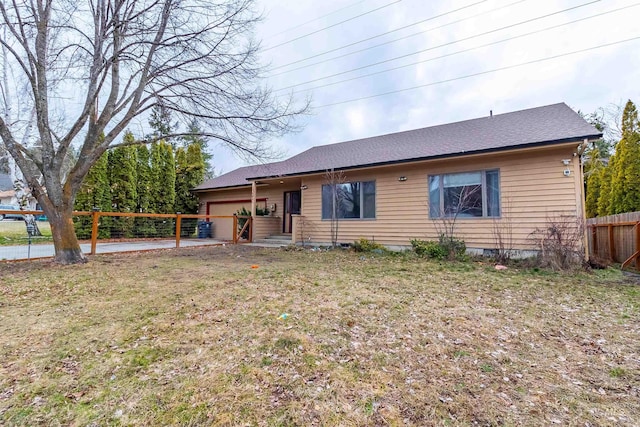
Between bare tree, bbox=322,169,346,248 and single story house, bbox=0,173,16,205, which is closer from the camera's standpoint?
bare tree, bbox=322,169,346,248

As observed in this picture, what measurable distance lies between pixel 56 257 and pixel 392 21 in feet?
39.0

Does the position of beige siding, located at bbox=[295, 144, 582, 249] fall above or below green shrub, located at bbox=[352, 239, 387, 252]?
above

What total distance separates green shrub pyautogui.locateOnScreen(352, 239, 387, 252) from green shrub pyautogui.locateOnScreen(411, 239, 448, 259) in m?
0.98

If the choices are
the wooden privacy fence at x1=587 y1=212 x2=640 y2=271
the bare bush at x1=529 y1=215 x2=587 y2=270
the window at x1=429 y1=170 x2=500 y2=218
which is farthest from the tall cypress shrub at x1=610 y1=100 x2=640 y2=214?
the window at x1=429 y1=170 x2=500 y2=218

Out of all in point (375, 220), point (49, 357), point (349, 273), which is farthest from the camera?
point (375, 220)

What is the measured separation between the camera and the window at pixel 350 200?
378 inches

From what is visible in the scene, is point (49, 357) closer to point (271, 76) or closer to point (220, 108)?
point (220, 108)

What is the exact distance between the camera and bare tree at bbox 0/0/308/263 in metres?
6.31

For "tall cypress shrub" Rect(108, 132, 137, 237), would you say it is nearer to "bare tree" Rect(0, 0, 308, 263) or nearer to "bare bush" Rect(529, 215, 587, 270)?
"bare tree" Rect(0, 0, 308, 263)

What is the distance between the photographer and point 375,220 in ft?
30.7

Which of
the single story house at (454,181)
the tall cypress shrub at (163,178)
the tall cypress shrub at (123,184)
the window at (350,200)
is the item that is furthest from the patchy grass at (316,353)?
the tall cypress shrub at (163,178)

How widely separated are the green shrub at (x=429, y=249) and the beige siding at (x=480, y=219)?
38cm

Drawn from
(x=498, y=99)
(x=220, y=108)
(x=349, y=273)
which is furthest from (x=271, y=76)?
(x=498, y=99)

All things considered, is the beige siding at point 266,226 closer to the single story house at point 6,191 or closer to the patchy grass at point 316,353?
the patchy grass at point 316,353
